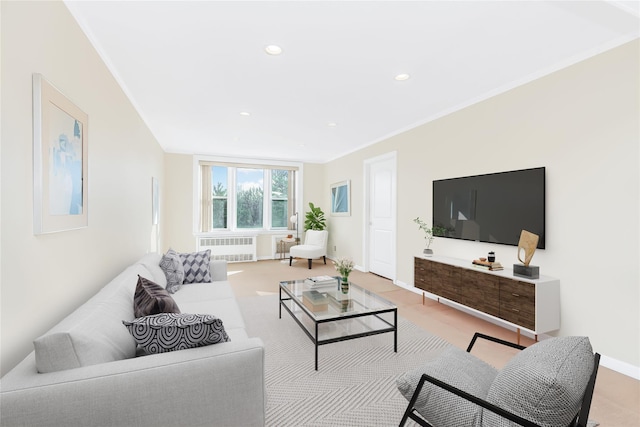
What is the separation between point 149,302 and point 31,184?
0.79 metres

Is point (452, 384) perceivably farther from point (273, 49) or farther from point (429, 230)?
point (429, 230)

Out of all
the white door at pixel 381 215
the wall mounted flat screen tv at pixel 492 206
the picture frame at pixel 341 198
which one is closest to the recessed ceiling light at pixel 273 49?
the wall mounted flat screen tv at pixel 492 206

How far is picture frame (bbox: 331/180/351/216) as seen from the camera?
624 cm

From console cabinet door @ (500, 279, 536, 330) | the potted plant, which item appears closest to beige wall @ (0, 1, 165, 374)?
console cabinet door @ (500, 279, 536, 330)

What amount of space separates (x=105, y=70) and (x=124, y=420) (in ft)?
8.49

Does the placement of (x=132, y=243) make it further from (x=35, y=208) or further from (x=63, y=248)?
(x=35, y=208)

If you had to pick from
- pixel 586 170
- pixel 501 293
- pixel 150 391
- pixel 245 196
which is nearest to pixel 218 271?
pixel 150 391

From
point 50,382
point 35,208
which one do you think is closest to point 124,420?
point 50,382

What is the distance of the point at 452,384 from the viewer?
4.40 feet

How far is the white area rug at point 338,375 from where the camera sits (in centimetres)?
174

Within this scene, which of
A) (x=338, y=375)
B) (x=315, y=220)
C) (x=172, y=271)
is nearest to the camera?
(x=338, y=375)

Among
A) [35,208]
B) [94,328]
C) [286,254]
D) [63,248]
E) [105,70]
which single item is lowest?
[286,254]

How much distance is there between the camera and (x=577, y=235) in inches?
97.0

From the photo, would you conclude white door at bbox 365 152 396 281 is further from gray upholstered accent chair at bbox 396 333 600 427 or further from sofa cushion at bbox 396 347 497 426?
gray upholstered accent chair at bbox 396 333 600 427
